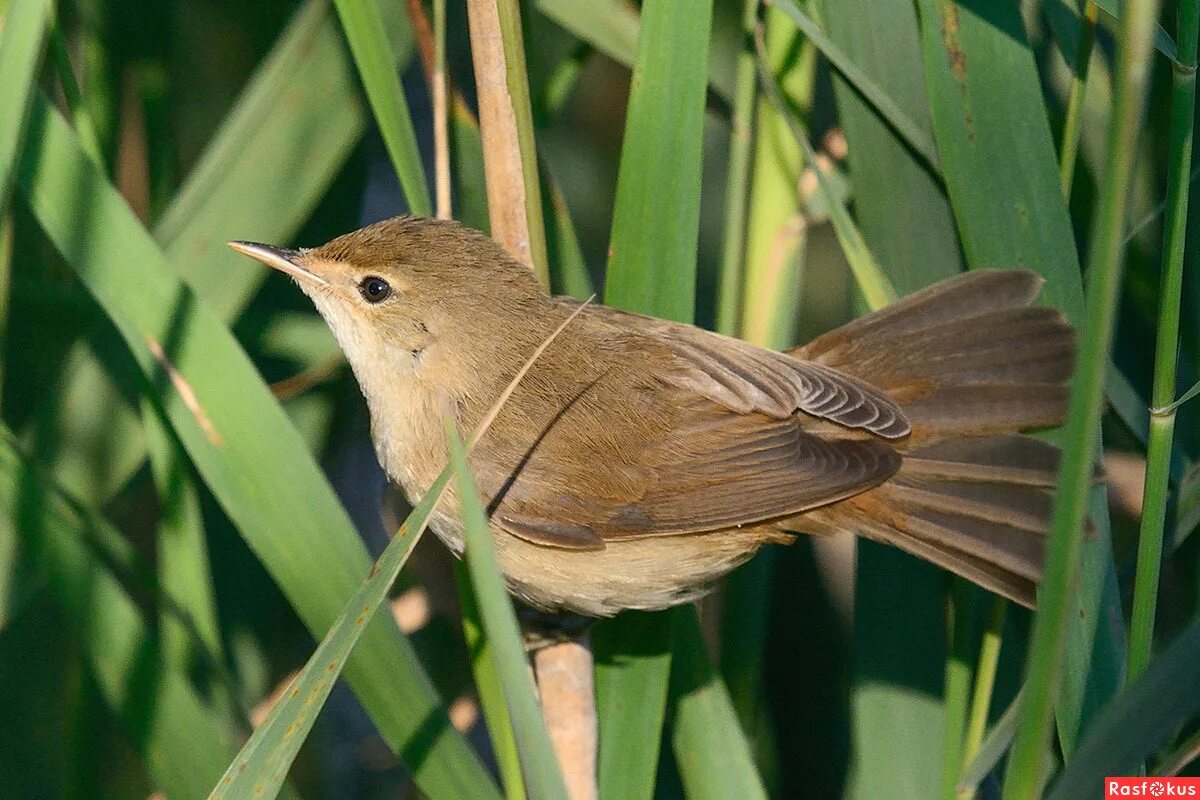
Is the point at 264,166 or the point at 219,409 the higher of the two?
the point at 264,166

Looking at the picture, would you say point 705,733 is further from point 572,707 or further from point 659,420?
point 659,420

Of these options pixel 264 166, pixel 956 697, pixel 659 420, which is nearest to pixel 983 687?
pixel 956 697

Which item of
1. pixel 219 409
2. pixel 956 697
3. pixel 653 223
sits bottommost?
pixel 956 697

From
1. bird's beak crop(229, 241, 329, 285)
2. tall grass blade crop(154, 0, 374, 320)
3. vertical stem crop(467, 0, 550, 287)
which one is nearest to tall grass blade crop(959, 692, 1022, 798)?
vertical stem crop(467, 0, 550, 287)

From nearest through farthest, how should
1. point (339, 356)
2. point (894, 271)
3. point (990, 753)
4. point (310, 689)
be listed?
point (310, 689)
point (990, 753)
point (894, 271)
point (339, 356)

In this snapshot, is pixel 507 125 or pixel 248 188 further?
pixel 248 188

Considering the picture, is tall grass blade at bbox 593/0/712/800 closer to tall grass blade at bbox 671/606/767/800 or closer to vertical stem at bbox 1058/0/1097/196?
tall grass blade at bbox 671/606/767/800

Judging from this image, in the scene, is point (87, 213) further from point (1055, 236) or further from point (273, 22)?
point (1055, 236)
